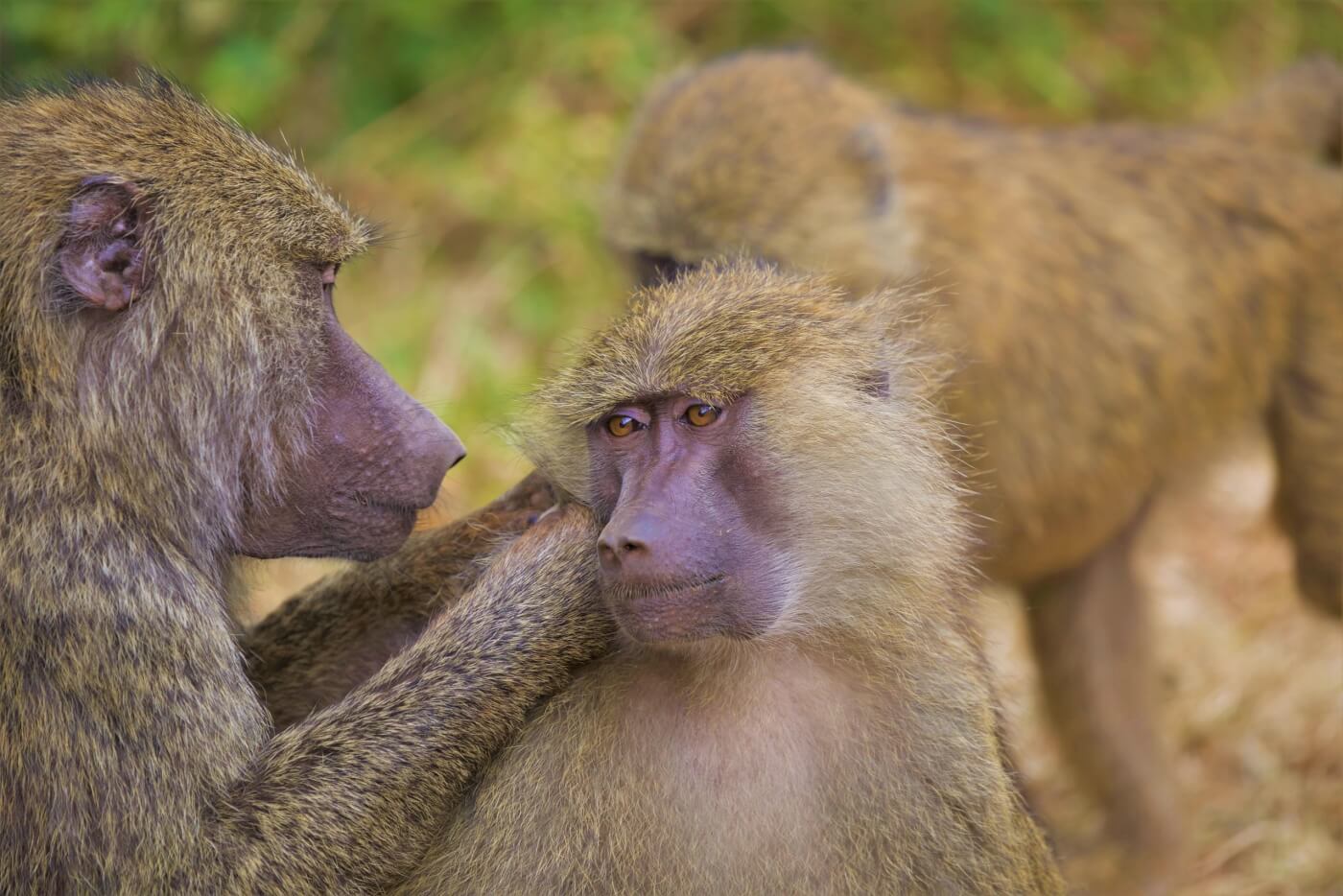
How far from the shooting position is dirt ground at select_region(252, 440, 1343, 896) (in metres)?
4.37

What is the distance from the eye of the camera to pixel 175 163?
2396 millimetres

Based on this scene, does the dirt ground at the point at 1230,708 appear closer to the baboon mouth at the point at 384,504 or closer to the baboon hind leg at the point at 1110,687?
the baboon hind leg at the point at 1110,687

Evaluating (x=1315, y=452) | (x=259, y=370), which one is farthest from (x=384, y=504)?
(x=1315, y=452)

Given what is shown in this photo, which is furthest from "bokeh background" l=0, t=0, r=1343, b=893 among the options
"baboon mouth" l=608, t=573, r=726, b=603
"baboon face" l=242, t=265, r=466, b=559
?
"baboon mouth" l=608, t=573, r=726, b=603

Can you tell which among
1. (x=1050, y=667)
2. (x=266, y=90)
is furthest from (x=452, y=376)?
(x=1050, y=667)

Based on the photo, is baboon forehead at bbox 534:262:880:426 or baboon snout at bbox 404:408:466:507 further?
baboon snout at bbox 404:408:466:507

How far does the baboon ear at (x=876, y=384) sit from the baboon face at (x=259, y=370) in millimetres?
605

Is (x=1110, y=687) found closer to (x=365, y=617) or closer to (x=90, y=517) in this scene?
(x=365, y=617)

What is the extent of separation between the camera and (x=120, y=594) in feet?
7.20

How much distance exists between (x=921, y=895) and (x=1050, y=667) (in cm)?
253

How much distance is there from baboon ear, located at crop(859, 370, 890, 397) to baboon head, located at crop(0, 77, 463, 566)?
612 millimetres

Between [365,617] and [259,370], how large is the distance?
19.0 inches

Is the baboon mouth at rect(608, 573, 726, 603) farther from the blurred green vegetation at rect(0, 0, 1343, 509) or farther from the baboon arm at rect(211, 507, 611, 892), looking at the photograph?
the blurred green vegetation at rect(0, 0, 1343, 509)

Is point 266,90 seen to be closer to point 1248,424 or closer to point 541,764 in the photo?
point 1248,424
